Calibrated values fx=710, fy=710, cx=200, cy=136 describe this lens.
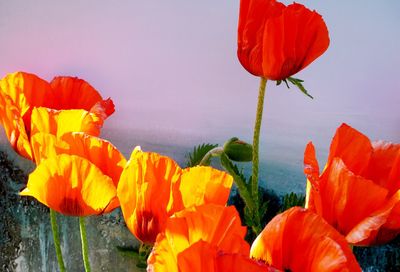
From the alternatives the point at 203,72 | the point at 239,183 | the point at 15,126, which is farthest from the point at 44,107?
the point at 203,72

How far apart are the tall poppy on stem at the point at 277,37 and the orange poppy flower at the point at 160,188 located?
106 mm

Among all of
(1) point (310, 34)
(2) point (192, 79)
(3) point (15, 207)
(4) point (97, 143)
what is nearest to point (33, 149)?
(4) point (97, 143)

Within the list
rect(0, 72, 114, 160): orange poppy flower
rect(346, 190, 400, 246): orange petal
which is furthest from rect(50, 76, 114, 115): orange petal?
rect(346, 190, 400, 246): orange petal

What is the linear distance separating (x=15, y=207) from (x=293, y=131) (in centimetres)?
39

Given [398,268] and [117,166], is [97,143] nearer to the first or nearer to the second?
[117,166]

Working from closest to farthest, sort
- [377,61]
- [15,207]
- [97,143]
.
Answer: [97,143] < [377,61] < [15,207]

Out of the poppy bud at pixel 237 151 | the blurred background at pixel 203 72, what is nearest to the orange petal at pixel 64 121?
the poppy bud at pixel 237 151

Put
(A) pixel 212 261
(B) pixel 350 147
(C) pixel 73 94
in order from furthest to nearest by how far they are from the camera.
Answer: (C) pixel 73 94 < (B) pixel 350 147 < (A) pixel 212 261

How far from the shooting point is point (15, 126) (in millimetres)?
420

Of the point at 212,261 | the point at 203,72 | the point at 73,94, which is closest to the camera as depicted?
the point at 212,261

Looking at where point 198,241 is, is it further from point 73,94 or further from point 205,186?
point 73,94

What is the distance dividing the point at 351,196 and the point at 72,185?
0.47 ft

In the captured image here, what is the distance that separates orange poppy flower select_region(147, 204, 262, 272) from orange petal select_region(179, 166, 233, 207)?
42 millimetres

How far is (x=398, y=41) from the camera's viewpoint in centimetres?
82
